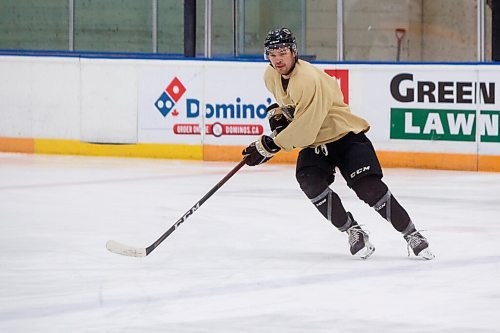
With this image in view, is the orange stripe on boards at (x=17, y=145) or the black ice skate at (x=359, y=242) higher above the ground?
the orange stripe on boards at (x=17, y=145)

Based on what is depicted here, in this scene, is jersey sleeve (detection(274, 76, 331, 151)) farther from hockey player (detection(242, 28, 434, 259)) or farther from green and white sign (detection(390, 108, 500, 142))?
green and white sign (detection(390, 108, 500, 142))

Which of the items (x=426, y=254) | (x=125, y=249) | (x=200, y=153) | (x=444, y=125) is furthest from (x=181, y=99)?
(x=426, y=254)

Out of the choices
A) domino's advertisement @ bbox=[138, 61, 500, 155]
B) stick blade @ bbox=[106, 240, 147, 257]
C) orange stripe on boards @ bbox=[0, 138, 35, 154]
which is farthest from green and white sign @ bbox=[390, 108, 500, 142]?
stick blade @ bbox=[106, 240, 147, 257]

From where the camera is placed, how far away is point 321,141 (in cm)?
528

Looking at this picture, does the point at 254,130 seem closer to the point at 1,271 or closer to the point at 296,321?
the point at 1,271

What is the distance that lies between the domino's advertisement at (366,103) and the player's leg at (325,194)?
3676 mm

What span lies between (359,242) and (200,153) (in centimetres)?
444

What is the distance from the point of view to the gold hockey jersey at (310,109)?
507 cm

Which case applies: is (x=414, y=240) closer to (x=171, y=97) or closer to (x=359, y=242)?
(x=359, y=242)

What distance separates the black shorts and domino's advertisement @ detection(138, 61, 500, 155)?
3.71 metres

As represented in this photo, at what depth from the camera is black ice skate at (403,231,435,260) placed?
5.33 meters

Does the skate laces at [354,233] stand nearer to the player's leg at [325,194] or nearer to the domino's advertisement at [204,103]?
the player's leg at [325,194]

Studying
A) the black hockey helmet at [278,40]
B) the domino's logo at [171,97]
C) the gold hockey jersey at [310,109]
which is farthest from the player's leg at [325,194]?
the domino's logo at [171,97]

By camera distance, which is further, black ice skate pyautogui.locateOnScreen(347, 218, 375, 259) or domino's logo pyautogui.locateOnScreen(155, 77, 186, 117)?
domino's logo pyautogui.locateOnScreen(155, 77, 186, 117)
